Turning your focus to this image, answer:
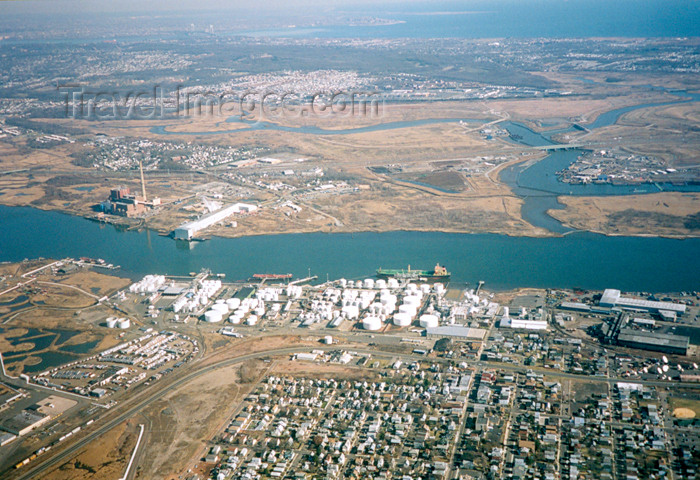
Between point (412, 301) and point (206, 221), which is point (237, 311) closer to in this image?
point (412, 301)

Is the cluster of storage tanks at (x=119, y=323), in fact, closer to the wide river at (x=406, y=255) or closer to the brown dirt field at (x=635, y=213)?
the wide river at (x=406, y=255)

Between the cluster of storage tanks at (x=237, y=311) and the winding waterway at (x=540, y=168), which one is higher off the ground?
the winding waterway at (x=540, y=168)

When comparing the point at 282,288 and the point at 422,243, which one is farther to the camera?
the point at 422,243

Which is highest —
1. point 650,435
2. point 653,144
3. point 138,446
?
point 653,144

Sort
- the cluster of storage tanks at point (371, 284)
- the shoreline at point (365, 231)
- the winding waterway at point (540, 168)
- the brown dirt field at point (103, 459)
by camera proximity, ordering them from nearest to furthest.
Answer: the brown dirt field at point (103, 459)
the cluster of storage tanks at point (371, 284)
the shoreline at point (365, 231)
the winding waterway at point (540, 168)

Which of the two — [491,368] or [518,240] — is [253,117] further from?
[491,368]

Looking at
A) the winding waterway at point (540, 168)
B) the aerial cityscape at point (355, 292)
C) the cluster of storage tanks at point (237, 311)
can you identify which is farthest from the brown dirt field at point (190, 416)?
the winding waterway at point (540, 168)

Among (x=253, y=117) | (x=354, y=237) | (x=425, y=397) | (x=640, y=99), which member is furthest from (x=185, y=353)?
(x=640, y=99)
